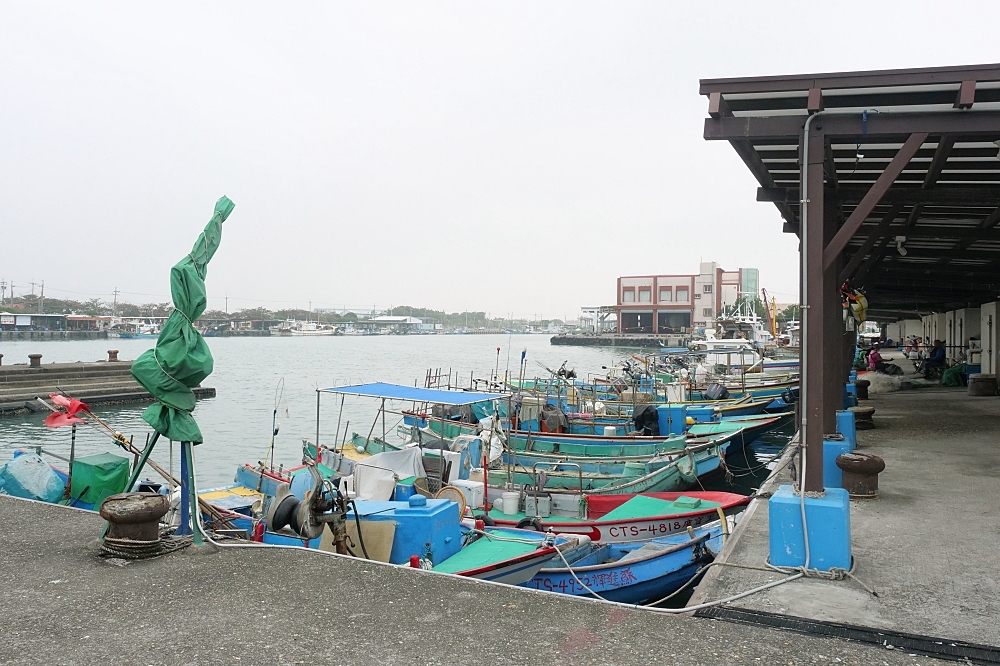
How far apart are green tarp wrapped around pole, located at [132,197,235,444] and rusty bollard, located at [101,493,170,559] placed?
72 cm

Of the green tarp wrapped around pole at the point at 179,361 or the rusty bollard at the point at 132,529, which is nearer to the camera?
the rusty bollard at the point at 132,529

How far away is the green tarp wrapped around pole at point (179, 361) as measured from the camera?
707cm

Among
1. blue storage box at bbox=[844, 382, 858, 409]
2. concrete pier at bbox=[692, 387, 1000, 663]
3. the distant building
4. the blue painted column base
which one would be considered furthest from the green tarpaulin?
the distant building

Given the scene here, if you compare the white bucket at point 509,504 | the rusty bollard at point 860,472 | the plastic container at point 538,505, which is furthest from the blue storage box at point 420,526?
the rusty bollard at point 860,472

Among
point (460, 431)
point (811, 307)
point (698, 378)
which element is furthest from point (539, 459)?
point (698, 378)

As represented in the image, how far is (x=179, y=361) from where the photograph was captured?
7113mm

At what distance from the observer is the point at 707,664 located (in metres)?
4.46

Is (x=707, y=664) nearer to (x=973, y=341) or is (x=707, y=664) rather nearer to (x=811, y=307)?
(x=811, y=307)

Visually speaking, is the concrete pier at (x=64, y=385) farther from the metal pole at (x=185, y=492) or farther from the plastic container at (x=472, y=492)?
the metal pole at (x=185, y=492)

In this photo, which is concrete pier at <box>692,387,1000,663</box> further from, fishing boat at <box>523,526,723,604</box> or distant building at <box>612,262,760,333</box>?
distant building at <box>612,262,760,333</box>

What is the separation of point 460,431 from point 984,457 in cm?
1319

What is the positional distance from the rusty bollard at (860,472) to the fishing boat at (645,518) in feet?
7.99

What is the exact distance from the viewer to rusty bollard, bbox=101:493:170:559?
6750mm

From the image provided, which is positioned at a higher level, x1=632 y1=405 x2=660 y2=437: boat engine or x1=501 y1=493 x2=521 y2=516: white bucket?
Answer: x1=632 y1=405 x2=660 y2=437: boat engine
